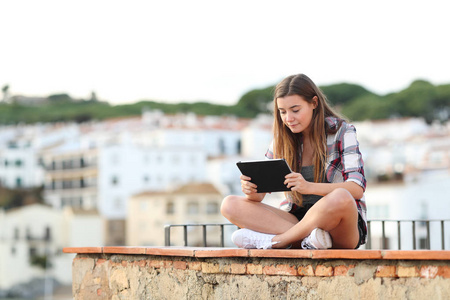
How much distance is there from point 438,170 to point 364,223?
6359 cm

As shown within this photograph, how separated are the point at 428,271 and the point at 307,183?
87cm

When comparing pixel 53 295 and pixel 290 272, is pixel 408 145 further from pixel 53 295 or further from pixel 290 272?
pixel 290 272

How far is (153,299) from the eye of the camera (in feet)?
16.9

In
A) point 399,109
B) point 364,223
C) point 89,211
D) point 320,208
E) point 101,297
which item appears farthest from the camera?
point 399,109

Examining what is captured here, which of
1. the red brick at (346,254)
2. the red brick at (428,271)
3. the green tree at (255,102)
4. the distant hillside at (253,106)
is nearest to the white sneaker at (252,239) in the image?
the red brick at (346,254)

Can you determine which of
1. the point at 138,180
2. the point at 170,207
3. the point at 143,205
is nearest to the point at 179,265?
the point at 170,207

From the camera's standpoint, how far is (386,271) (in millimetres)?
3988

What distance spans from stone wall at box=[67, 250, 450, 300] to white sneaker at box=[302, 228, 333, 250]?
0.35 ft

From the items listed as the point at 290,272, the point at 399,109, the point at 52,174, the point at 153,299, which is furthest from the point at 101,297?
the point at 399,109

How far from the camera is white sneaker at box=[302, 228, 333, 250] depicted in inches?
170

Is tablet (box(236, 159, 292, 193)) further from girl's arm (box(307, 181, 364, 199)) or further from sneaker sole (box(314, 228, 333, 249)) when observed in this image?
sneaker sole (box(314, 228, 333, 249))

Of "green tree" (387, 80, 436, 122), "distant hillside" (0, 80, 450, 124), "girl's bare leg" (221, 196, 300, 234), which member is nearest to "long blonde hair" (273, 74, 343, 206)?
"girl's bare leg" (221, 196, 300, 234)

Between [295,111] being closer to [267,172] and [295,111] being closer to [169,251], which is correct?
[267,172]

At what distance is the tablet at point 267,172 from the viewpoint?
4344 millimetres
